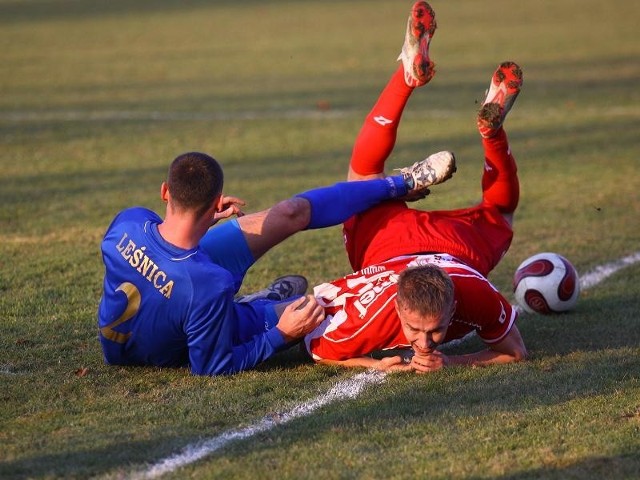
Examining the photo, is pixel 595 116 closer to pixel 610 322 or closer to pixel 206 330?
pixel 610 322

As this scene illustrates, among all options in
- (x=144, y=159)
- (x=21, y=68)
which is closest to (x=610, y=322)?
(x=144, y=159)

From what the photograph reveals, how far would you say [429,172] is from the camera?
6.31 metres

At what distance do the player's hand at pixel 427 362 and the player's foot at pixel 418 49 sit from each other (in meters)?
2.06

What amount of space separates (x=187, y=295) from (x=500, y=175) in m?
2.32

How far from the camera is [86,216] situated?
9.20m

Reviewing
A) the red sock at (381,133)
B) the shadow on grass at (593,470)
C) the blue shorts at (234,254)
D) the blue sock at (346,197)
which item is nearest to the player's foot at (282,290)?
the blue shorts at (234,254)

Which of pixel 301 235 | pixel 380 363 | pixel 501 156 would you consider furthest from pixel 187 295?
pixel 301 235

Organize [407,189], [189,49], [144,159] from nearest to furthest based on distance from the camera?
[407,189]
[144,159]
[189,49]

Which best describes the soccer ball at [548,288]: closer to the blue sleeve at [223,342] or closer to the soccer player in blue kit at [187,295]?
the soccer player in blue kit at [187,295]

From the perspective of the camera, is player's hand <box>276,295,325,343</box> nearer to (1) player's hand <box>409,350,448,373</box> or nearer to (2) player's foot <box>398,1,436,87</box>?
(1) player's hand <box>409,350,448,373</box>

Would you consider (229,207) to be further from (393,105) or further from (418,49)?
(418,49)

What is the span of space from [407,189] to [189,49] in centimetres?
1841

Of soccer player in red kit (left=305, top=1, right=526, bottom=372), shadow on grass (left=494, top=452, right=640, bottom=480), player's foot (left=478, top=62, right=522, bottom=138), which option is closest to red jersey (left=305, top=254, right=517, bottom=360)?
soccer player in red kit (left=305, top=1, right=526, bottom=372)

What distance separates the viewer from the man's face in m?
4.98
